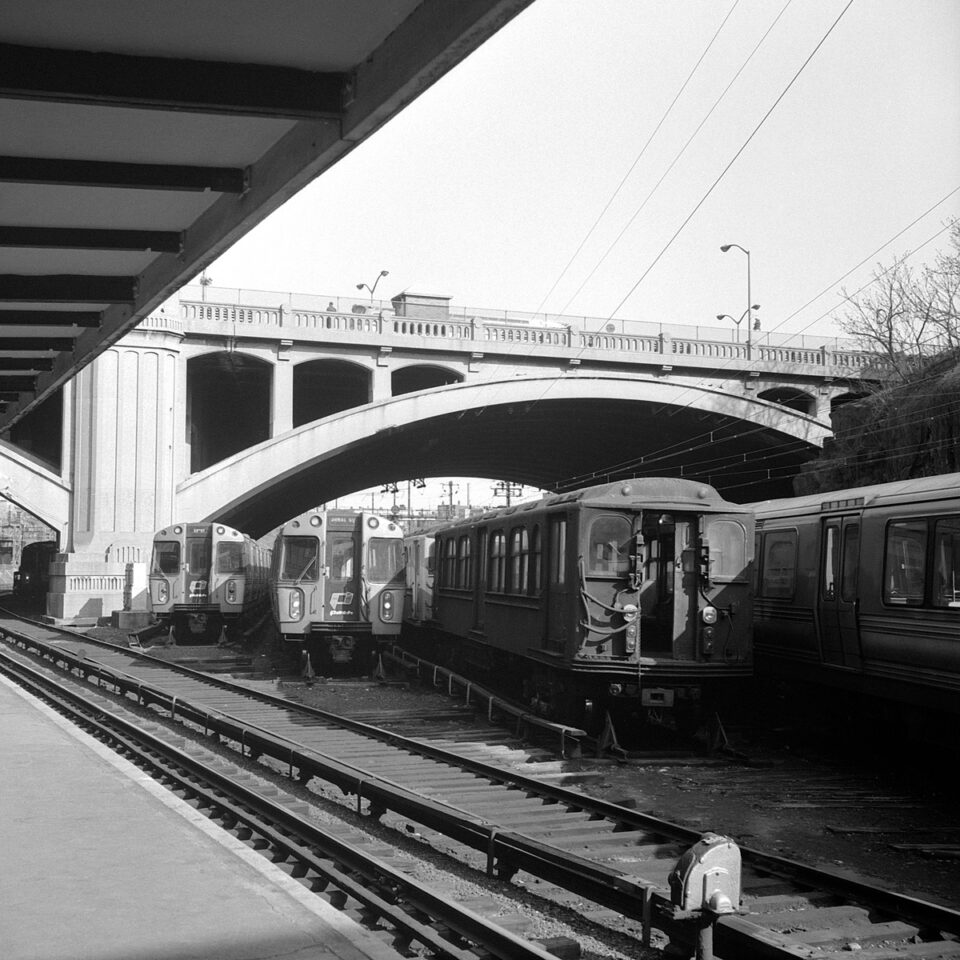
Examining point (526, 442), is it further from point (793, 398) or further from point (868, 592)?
point (868, 592)

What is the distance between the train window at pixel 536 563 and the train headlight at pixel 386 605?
769 centimetres

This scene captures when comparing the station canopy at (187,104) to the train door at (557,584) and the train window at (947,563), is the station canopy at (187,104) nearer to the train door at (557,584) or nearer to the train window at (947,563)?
the train door at (557,584)

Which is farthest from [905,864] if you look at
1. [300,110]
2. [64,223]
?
[64,223]

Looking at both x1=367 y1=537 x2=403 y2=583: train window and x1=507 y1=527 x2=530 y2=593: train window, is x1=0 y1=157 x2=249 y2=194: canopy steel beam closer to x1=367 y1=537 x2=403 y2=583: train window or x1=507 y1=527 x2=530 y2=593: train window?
x1=507 y1=527 x2=530 y2=593: train window

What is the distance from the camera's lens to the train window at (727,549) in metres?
14.2

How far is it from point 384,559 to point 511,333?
21.0 metres

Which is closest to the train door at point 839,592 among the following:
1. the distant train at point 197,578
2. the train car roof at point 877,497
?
the train car roof at point 877,497

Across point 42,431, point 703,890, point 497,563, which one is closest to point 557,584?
point 497,563

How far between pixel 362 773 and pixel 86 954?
490cm

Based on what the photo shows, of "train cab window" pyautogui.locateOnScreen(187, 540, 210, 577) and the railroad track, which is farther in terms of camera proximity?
"train cab window" pyautogui.locateOnScreen(187, 540, 210, 577)

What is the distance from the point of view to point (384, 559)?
2283 centimetres

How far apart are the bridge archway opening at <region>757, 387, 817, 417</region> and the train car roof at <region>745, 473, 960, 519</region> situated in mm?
30261

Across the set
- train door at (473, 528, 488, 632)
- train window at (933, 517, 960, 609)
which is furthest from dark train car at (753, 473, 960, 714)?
train door at (473, 528, 488, 632)

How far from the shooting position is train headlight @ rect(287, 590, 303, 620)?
22.2 meters
